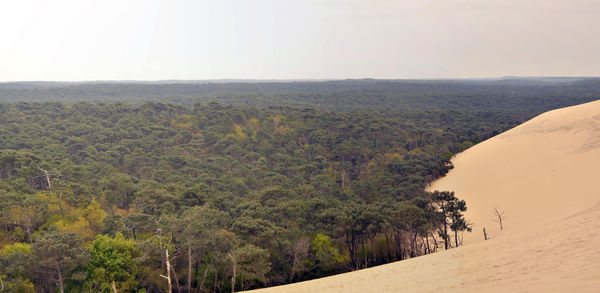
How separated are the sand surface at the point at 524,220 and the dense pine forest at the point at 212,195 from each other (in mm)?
6014

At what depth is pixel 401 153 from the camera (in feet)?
226

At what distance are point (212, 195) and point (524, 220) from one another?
3006 cm

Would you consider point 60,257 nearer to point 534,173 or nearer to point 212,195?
point 212,195

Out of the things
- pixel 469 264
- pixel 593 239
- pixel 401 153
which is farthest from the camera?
pixel 401 153

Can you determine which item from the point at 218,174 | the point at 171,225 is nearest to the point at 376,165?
the point at 218,174

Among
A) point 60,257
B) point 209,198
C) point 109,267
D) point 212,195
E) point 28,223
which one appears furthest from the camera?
point 212,195

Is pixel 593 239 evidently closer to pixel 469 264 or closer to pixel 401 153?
pixel 469 264

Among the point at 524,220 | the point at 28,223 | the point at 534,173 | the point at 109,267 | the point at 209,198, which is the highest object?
the point at 28,223

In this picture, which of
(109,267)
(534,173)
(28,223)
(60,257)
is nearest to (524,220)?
(534,173)

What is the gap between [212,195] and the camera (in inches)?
1421

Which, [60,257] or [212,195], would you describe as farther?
[212,195]

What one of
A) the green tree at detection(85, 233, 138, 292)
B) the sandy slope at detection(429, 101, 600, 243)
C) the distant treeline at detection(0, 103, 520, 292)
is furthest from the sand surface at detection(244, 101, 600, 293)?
the green tree at detection(85, 233, 138, 292)

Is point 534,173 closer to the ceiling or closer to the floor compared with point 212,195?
closer to the ceiling

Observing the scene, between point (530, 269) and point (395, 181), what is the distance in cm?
3761
